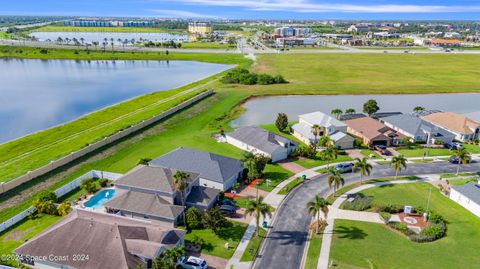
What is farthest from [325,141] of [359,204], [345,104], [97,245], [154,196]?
[97,245]

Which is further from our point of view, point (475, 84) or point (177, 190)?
point (475, 84)

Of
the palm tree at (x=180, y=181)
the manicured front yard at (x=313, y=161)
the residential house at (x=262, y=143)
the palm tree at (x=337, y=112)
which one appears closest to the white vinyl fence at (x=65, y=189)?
the palm tree at (x=180, y=181)

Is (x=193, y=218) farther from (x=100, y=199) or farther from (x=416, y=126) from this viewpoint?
(x=416, y=126)

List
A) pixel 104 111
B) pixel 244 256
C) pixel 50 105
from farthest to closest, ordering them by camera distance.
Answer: pixel 50 105, pixel 104 111, pixel 244 256

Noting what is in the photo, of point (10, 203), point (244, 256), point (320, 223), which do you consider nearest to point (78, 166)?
point (10, 203)

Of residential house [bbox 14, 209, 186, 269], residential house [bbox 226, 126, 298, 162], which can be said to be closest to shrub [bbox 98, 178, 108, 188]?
residential house [bbox 14, 209, 186, 269]

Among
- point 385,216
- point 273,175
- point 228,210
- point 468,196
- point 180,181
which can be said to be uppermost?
point 180,181

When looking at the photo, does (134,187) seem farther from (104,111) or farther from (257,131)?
(104,111)
